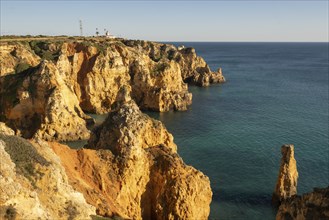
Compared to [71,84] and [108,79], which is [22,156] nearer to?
[71,84]

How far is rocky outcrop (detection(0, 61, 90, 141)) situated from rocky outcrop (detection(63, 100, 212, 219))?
1208 inches

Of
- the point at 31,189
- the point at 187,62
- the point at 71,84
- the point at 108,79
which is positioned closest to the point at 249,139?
the point at 108,79

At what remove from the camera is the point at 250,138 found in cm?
6762

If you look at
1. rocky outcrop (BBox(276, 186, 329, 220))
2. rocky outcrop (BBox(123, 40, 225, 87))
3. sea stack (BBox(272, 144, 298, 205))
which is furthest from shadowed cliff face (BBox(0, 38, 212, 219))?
rocky outcrop (BBox(123, 40, 225, 87))

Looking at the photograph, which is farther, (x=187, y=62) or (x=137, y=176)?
(x=187, y=62)

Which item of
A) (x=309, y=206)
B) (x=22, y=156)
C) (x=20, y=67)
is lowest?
(x=309, y=206)

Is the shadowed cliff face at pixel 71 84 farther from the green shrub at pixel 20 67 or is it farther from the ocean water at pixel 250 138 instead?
the ocean water at pixel 250 138

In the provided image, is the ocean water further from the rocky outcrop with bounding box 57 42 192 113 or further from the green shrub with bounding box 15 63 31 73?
the green shrub with bounding box 15 63 31 73

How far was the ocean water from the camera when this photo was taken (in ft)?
152

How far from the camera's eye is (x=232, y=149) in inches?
2430

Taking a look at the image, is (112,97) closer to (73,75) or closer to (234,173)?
(73,75)

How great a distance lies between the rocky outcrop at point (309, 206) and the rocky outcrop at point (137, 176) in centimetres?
818

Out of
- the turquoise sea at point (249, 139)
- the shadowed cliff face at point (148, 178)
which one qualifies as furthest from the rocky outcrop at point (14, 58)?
the shadowed cliff face at point (148, 178)

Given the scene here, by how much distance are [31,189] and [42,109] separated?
4671 centimetres
